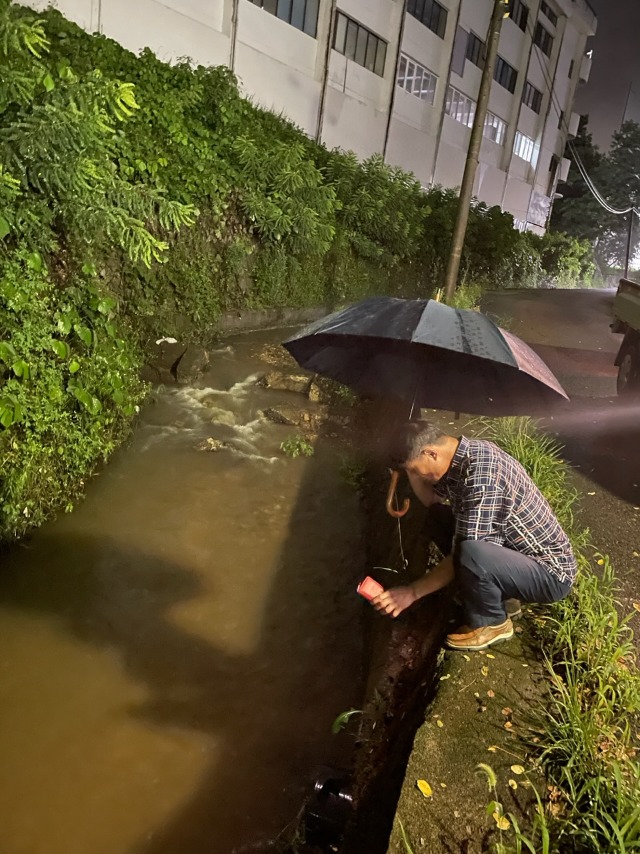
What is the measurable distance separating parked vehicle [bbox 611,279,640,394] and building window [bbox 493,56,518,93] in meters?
23.6

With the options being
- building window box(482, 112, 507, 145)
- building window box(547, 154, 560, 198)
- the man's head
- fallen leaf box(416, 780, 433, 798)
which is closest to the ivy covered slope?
the man's head

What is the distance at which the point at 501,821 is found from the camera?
234 cm

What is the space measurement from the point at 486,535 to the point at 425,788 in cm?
126

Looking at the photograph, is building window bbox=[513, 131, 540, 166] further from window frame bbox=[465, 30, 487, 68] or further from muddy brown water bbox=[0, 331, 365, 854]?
muddy brown water bbox=[0, 331, 365, 854]

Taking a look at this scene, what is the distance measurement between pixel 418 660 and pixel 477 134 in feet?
34.6

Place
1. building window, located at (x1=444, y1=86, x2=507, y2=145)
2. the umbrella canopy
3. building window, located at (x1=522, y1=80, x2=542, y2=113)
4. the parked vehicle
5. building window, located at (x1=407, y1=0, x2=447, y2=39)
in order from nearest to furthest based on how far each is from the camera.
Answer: the umbrella canopy
the parked vehicle
building window, located at (x1=407, y1=0, x2=447, y2=39)
building window, located at (x1=444, y1=86, x2=507, y2=145)
building window, located at (x1=522, y1=80, x2=542, y2=113)

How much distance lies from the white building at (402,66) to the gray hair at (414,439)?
12.8m

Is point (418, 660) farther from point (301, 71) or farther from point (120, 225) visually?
point (301, 71)

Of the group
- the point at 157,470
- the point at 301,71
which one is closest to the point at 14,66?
the point at 157,470

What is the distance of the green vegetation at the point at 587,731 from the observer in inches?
87.7

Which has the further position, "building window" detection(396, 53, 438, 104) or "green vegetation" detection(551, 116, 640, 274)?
"green vegetation" detection(551, 116, 640, 274)

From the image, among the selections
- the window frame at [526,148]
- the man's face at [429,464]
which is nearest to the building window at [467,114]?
the window frame at [526,148]

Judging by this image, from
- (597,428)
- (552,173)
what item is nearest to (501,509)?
(597,428)

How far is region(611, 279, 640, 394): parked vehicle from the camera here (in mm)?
8602
